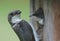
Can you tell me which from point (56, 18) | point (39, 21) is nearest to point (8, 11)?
point (39, 21)

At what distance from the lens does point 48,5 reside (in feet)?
2.68

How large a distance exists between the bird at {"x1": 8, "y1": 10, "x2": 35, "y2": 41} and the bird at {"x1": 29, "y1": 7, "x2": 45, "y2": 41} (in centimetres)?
5

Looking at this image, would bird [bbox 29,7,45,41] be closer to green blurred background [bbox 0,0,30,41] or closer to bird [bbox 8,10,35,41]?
bird [bbox 8,10,35,41]

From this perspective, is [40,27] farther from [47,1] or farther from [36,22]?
[47,1]

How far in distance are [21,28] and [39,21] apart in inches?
3.7

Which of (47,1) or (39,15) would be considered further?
(39,15)

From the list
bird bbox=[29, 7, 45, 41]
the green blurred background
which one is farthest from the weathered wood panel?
the green blurred background

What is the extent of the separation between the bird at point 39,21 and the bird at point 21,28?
51 millimetres

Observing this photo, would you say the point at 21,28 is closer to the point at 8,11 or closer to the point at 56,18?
the point at 56,18

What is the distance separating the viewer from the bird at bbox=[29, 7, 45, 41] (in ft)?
3.03

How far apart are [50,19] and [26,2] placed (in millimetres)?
1716

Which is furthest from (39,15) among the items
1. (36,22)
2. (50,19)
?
(50,19)

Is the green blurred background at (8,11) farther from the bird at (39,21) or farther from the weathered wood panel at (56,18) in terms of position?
the weathered wood panel at (56,18)

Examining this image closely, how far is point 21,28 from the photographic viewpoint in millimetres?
874
